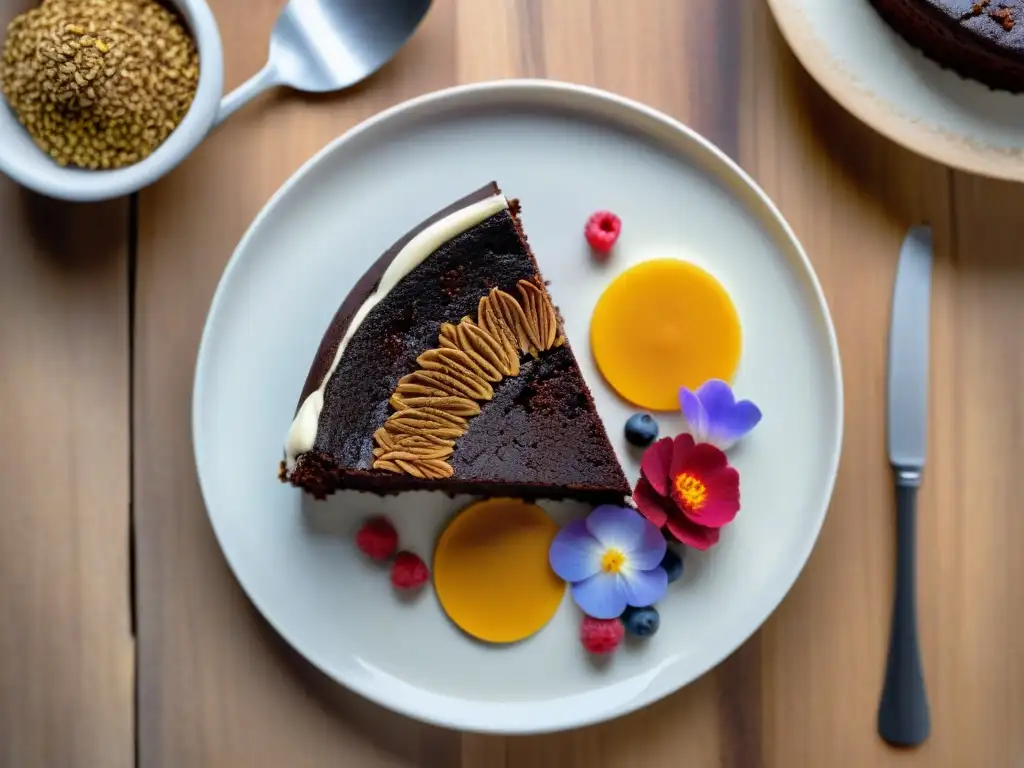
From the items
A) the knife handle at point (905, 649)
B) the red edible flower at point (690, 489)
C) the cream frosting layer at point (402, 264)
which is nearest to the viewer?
the cream frosting layer at point (402, 264)

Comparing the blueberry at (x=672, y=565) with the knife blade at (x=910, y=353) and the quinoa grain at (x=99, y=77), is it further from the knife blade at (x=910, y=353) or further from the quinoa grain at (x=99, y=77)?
the quinoa grain at (x=99, y=77)

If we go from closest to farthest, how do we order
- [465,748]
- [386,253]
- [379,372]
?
[379,372] → [386,253] → [465,748]

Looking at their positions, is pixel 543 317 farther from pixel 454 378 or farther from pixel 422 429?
pixel 422 429

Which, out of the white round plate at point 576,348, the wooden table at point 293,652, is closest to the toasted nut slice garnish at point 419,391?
the white round plate at point 576,348

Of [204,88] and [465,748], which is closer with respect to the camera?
[204,88]

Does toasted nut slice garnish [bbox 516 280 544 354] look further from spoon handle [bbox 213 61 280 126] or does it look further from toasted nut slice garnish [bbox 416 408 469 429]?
spoon handle [bbox 213 61 280 126]

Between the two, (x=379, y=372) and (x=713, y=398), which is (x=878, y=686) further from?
(x=379, y=372)

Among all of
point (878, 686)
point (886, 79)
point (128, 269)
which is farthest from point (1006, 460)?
point (128, 269)
